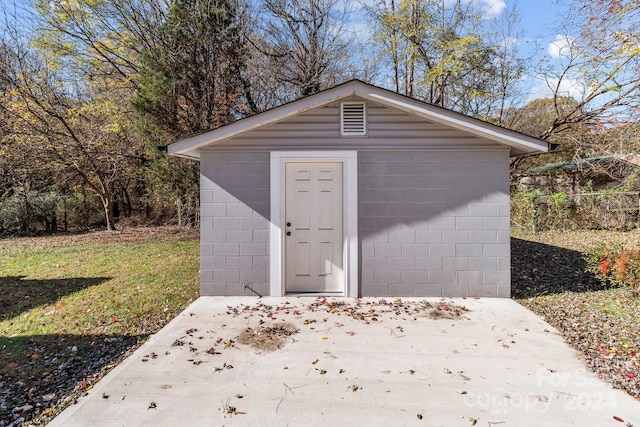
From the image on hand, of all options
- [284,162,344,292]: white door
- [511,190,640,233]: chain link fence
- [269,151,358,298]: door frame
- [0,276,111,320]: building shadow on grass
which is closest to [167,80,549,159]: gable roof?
[269,151,358,298]: door frame

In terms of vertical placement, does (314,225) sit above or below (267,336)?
above

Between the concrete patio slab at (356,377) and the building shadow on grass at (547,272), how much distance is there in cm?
162

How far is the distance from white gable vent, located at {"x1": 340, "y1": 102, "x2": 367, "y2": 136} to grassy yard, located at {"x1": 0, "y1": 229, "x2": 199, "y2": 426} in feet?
12.1

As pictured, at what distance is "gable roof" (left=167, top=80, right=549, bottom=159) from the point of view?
4.73 m

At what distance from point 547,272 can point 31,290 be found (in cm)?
973

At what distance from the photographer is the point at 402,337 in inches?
148

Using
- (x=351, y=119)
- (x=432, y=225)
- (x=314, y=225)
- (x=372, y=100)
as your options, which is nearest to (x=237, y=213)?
(x=314, y=225)

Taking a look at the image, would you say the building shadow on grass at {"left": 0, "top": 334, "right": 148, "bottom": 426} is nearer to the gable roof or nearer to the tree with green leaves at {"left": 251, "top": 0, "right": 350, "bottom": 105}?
the gable roof

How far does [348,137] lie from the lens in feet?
16.8

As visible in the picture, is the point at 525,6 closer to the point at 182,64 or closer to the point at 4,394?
the point at 182,64

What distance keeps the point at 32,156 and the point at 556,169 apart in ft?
66.4

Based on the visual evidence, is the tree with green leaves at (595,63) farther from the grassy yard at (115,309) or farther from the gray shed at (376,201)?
the gray shed at (376,201)

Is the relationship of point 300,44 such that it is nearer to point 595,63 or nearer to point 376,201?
point 595,63

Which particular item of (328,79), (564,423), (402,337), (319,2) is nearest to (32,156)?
(328,79)
